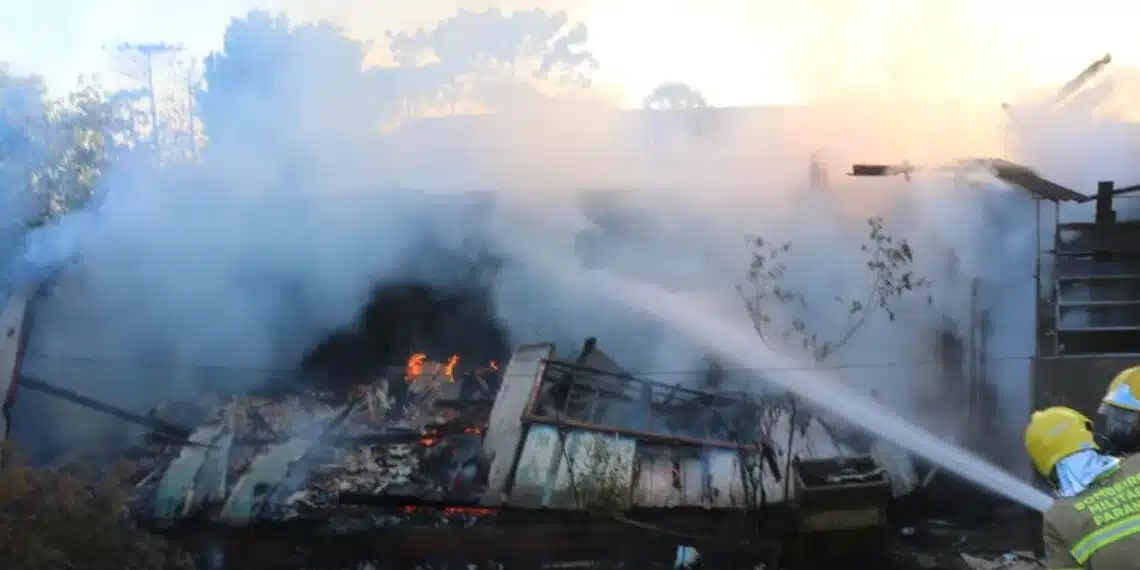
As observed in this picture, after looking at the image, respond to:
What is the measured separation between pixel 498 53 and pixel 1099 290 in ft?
18.1

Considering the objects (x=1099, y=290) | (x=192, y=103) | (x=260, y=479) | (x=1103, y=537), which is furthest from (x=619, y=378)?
(x=192, y=103)

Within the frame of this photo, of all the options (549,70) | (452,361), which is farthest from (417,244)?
(549,70)

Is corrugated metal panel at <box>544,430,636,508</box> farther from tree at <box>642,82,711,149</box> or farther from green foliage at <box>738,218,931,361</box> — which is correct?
tree at <box>642,82,711,149</box>

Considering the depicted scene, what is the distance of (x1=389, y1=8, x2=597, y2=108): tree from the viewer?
25.1 ft

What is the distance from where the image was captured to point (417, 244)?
7.29 meters

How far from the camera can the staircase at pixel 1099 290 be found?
7.09m

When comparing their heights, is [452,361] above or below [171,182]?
below

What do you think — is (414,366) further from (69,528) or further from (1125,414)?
(1125,414)

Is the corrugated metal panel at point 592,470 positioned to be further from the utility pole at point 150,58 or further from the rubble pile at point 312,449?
the utility pole at point 150,58

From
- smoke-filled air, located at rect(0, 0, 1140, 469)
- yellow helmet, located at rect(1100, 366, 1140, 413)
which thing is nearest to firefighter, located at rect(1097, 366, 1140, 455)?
yellow helmet, located at rect(1100, 366, 1140, 413)

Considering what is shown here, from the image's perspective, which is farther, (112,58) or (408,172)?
(112,58)

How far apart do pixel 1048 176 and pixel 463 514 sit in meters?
5.76

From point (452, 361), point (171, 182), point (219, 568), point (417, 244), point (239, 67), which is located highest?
point (239, 67)

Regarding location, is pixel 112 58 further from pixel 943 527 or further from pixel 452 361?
pixel 943 527
